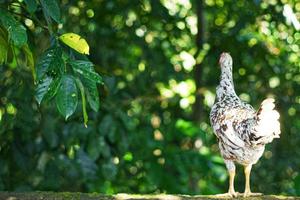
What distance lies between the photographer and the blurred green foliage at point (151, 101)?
4.89 meters

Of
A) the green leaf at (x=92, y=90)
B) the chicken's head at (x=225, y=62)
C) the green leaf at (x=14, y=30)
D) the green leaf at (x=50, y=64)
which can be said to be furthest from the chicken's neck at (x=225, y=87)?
the green leaf at (x=14, y=30)

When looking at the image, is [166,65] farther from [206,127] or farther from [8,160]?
[8,160]

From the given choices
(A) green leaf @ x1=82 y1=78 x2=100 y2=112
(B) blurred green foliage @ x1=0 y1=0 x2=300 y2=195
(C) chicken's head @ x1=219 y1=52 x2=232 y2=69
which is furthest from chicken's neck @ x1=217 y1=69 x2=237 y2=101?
(A) green leaf @ x1=82 y1=78 x2=100 y2=112

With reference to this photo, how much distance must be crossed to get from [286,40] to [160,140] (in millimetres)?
1434

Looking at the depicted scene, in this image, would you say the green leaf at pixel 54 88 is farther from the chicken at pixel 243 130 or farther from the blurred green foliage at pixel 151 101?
the blurred green foliage at pixel 151 101

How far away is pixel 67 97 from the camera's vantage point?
8.05 ft

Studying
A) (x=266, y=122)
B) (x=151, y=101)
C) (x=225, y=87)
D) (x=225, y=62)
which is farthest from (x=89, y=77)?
(x=151, y=101)

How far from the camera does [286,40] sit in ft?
18.6

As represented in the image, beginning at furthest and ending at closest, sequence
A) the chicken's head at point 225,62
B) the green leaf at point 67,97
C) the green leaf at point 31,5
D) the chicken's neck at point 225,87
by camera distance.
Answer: the chicken's head at point 225,62 → the chicken's neck at point 225,87 → the green leaf at point 31,5 → the green leaf at point 67,97

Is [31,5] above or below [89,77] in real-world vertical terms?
above

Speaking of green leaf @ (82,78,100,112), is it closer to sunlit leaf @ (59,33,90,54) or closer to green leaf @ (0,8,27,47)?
sunlit leaf @ (59,33,90,54)

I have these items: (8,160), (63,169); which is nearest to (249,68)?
(63,169)

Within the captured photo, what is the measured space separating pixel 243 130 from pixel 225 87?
70cm

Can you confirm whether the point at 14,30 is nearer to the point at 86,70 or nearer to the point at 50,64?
the point at 50,64
